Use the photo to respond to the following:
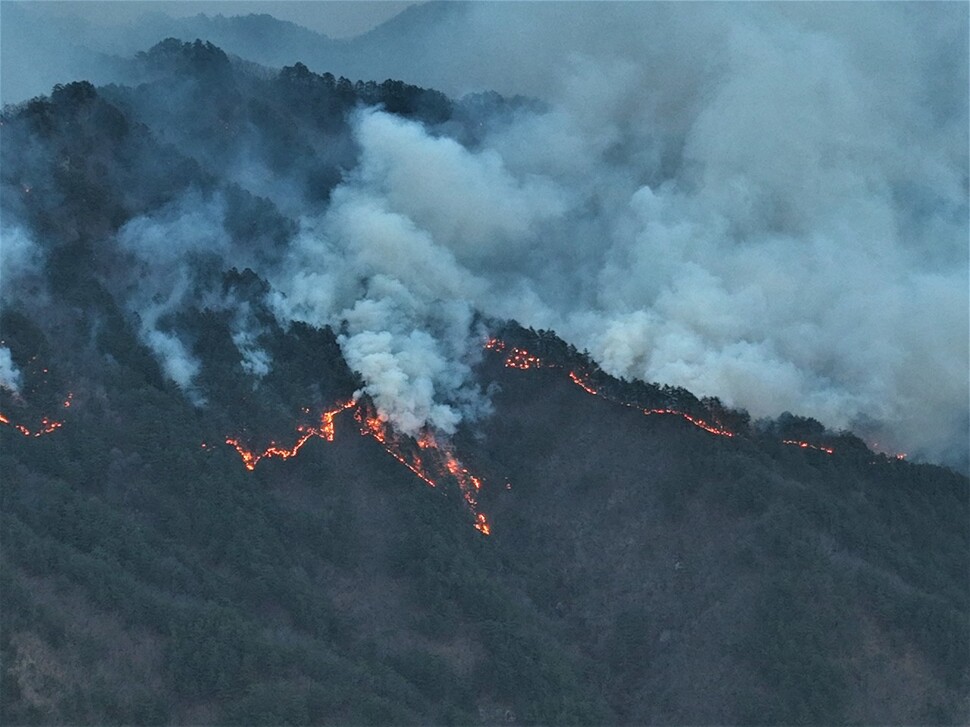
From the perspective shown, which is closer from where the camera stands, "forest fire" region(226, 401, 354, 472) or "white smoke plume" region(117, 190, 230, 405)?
"forest fire" region(226, 401, 354, 472)

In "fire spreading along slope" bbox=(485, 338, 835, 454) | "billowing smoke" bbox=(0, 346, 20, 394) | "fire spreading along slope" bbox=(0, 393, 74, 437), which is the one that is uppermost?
"fire spreading along slope" bbox=(485, 338, 835, 454)

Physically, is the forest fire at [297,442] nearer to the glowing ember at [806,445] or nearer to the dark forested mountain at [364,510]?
the dark forested mountain at [364,510]

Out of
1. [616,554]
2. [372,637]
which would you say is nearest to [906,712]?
[616,554]

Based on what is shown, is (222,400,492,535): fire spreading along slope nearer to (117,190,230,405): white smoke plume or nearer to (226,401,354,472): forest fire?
(226,401,354,472): forest fire

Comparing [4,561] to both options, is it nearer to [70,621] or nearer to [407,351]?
[70,621]

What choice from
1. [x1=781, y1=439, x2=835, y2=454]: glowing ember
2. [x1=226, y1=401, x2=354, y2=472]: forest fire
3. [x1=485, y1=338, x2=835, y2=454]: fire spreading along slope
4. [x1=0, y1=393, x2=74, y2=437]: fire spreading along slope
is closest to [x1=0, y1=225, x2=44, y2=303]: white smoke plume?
[x1=0, y1=393, x2=74, y2=437]: fire spreading along slope

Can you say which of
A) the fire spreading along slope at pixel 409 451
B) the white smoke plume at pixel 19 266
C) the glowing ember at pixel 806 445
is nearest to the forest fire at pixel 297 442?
the fire spreading along slope at pixel 409 451
